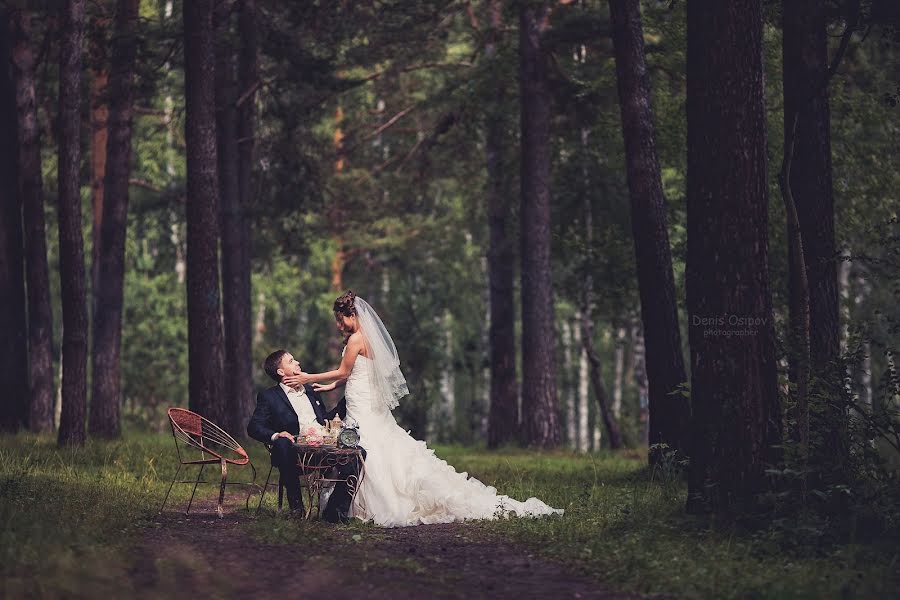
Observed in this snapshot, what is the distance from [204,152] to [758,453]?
38.1ft

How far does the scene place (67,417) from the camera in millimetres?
17625

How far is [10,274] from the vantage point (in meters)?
20.6

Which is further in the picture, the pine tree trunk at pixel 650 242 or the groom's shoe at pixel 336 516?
the pine tree trunk at pixel 650 242

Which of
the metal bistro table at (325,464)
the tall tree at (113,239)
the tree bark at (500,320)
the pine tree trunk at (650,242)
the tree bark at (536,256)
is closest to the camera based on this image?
the metal bistro table at (325,464)

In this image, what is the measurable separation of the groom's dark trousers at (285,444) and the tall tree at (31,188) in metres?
10.4

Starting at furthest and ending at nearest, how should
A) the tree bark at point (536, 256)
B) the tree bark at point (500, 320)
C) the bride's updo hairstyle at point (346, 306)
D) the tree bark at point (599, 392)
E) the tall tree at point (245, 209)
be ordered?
the tree bark at point (599, 392) → the tree bark at point (500, 320) → the tree bark at point (536, 256) → the tall tree at point (245, 209) → the bride's updo hairstyle at point (346, 306)

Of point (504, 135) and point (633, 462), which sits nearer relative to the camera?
point (633, 462)

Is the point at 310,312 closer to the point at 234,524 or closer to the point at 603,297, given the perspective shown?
the point at 603,297

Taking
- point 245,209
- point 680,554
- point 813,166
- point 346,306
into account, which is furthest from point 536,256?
point 680,554

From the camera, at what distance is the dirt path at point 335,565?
309 inches

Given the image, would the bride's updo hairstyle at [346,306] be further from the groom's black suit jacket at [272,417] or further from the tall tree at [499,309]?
the tall tree at [499,309]

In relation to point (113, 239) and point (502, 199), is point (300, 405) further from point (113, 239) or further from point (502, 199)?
point (502, 199)

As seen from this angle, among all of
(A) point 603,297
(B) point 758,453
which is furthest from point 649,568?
(A) point 603,297

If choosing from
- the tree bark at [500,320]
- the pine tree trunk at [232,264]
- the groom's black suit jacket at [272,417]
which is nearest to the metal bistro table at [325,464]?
the groom's black suit jacket at [272,417]
